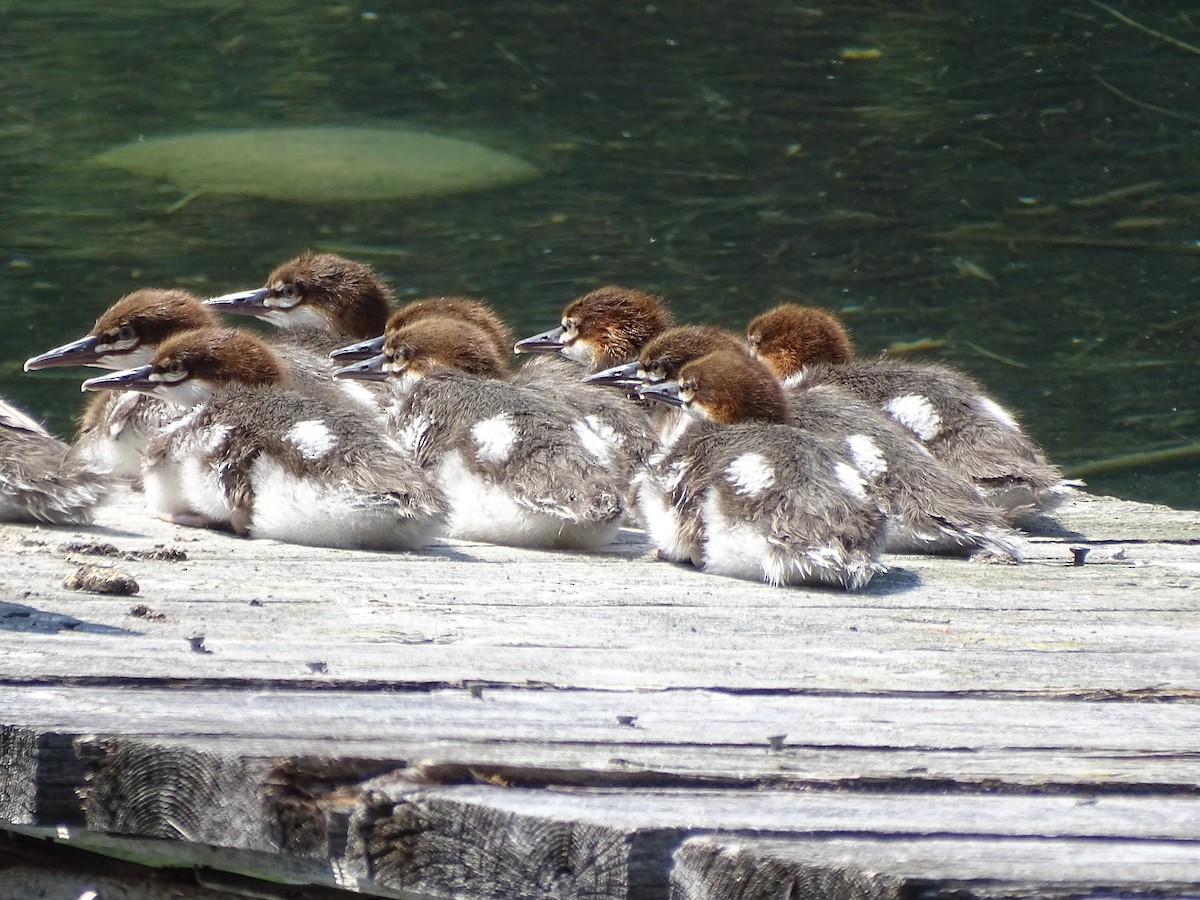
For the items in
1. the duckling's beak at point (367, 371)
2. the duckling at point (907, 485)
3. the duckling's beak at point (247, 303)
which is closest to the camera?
the duckling at point (907, 485)

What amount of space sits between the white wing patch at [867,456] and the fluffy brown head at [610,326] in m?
1.73

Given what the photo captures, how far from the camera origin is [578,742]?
9.86 feet

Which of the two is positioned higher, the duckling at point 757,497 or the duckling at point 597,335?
the duckling at point 757,497

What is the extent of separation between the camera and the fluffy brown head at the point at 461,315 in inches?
257

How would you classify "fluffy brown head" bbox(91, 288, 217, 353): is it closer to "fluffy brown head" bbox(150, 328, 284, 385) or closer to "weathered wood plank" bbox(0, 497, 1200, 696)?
"fluffy brown head" bbox(150, 328, 284, 385)

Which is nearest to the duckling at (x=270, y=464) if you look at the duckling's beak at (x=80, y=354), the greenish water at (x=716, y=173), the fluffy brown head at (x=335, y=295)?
the duckling's beak at (x=80, y=354)

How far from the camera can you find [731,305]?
38.2ft

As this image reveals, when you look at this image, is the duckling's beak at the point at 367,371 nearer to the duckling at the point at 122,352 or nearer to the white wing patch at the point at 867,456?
the duckling at the point at 122,352

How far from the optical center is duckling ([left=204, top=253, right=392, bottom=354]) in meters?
7.20

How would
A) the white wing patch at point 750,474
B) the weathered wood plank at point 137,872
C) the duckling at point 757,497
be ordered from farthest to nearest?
the white wing patch at point 750,474 → the duckling at point 757,497 → the weathered wood plank at point 137,872

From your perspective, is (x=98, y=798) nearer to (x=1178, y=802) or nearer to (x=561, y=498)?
(x=1178, y=802)

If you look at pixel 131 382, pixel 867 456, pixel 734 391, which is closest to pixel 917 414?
pixel 867 456

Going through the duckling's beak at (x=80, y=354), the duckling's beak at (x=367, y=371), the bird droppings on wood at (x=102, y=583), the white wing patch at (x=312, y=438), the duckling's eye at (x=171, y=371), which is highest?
the bird droppings on wood at (x=102, y=583)

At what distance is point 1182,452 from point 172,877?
300 inches
